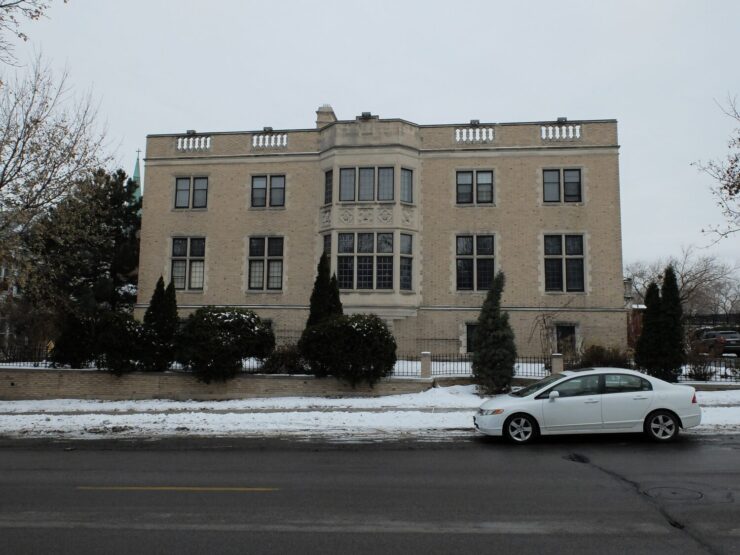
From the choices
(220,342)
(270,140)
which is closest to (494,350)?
(220,342)

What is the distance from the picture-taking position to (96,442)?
1206 centimetres

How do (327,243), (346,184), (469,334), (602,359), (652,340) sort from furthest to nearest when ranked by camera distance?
(327,243) → (346,184) → (469,334) → (602,359) → (652,340)

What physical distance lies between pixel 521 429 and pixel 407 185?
16983 millimetres

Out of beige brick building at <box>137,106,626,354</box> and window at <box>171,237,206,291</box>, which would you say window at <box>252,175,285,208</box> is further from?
window at <box>171,237,206,291</box>

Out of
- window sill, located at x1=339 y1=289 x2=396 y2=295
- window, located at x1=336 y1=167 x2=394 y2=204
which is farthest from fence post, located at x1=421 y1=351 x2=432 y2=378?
window, located at x1=336 y1=167 x2=394 y2=204

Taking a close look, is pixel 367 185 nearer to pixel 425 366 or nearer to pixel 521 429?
pixel 425 366

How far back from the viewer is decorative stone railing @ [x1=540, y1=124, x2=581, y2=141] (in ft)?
85.8

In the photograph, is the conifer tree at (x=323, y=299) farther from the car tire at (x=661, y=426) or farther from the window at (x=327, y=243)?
the car tire at (x=661, y=426)

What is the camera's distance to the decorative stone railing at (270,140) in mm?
28172

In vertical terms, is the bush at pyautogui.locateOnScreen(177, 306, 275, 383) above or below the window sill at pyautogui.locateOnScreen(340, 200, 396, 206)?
below

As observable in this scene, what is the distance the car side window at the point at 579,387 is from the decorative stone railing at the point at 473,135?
1752cm

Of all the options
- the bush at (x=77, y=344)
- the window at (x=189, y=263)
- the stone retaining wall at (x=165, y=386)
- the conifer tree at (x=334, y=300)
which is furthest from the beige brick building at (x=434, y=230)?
the bush at (x=77, y=344)

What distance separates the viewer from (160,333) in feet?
60.8

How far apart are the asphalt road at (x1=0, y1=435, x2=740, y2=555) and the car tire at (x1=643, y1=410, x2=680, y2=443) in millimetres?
295
